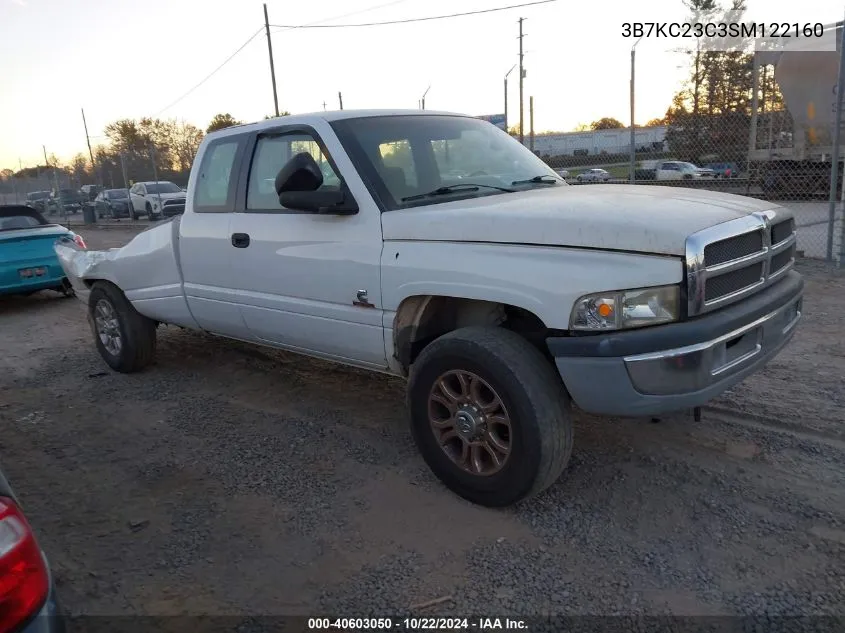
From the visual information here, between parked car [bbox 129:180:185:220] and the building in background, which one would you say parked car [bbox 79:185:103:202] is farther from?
the building in background

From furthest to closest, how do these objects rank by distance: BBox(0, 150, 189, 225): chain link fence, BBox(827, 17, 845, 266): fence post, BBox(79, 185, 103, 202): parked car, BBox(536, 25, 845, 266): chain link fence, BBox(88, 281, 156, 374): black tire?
1. BBox(79, 185, 103, 202): parked car
2. BBox(0, 150, 189, 225): chain link fence
3. BBox(536, 25, 845, 266): chain link fence
4. BBox(827, 17, 845, 266): fence post
5. BBox(88, 281, 156, 374): black tire

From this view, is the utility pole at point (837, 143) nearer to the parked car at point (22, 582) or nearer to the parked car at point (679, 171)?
the parked car at point (679, 171)

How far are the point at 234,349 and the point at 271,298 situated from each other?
2.28 metres

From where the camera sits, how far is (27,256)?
8820 mm

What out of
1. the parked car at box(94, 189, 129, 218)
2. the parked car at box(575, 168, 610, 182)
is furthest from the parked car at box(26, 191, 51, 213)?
the parked car at box(575, 168, 610, 182)

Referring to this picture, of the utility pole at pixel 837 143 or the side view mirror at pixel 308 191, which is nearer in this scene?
the side view mirror at pixel 308 191

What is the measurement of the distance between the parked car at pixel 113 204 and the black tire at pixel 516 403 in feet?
85.4

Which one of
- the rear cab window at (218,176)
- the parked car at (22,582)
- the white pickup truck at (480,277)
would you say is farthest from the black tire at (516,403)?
the rear cab window at (218,176)

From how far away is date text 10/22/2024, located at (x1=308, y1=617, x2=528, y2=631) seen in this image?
8.08 ft

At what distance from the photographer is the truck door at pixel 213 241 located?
14.8ft

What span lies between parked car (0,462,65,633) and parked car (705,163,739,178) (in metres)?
16.5

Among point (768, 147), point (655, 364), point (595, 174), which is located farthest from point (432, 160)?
point (768, 147)

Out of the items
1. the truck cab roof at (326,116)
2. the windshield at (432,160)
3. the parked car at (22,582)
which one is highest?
the truck cab roof at (326,116)

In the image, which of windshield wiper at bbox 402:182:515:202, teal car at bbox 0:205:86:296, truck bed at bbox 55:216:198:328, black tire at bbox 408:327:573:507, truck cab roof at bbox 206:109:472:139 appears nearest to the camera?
black tire at bbox 408:327:573:507
